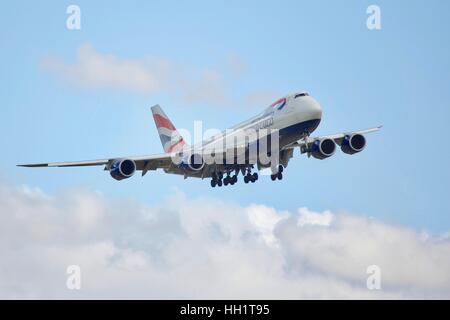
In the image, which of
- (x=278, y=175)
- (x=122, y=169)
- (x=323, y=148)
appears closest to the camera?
(x=122, y=169)

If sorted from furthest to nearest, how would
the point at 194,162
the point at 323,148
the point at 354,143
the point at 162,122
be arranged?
the point at 162,122 < the point at 354,143 < the point at 194,162 < the point at 323,148

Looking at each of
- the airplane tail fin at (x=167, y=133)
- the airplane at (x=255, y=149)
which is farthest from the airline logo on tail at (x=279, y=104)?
the airplane tail fin at (x=167, y=133)

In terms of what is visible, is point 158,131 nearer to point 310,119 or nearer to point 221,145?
point 221,145

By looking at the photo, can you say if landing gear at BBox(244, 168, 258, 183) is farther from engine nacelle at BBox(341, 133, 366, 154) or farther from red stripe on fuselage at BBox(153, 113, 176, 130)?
red stripe on fuselage at BBox(153, 113, 176, 130)

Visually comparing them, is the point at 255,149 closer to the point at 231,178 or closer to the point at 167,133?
the point at 231,178

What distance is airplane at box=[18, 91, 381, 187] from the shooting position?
67.7 m

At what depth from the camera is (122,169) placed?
71.6 meters

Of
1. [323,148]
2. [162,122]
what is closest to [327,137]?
[323,148]

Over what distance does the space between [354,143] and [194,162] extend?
44.2 ft

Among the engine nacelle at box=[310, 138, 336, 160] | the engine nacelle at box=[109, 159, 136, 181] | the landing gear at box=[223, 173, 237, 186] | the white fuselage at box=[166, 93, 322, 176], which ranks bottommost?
the landing gear at box=[223, 173, 237, 186]

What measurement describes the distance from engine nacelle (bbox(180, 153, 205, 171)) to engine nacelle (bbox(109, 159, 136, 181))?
4.26m

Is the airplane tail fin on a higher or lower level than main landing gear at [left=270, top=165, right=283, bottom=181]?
higher

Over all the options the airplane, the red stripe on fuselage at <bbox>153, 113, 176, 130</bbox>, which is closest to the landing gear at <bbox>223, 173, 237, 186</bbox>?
the airplane
